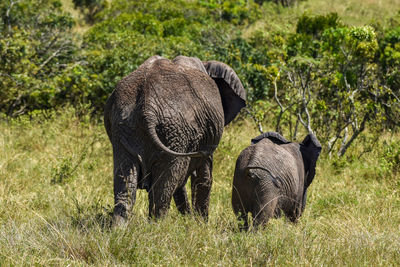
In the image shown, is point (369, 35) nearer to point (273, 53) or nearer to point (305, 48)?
point (273, 53)

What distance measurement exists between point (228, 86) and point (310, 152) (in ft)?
3.42

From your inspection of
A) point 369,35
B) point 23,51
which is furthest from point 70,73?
point 369,35

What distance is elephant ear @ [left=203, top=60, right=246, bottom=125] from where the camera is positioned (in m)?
4.11

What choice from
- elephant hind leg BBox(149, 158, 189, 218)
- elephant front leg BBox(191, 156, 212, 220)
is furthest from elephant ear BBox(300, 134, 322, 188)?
elephant hind leg BBox(149, 158, 189, 218)

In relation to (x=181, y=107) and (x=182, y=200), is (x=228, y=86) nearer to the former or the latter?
(x=181, y=107)

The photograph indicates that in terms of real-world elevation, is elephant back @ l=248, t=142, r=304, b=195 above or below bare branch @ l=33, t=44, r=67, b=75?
above

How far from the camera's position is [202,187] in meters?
4.42

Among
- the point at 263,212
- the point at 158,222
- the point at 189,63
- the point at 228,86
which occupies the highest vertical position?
the point at 189,63

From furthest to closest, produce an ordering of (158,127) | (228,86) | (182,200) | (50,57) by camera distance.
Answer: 1. (50,57)
2. (182,200)
3. (228,86)
4. (158,127)

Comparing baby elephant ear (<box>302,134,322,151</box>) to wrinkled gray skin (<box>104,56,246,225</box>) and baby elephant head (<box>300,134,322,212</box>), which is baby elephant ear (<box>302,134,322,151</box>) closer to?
baby elephant head (<box>300,134,322,212</box>)

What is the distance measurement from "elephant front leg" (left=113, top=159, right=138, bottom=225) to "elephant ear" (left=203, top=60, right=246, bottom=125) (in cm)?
104

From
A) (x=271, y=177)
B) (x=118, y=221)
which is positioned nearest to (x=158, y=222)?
(x=118, y=221)

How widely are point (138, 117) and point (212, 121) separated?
589 mm

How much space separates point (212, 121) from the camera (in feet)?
12.5
